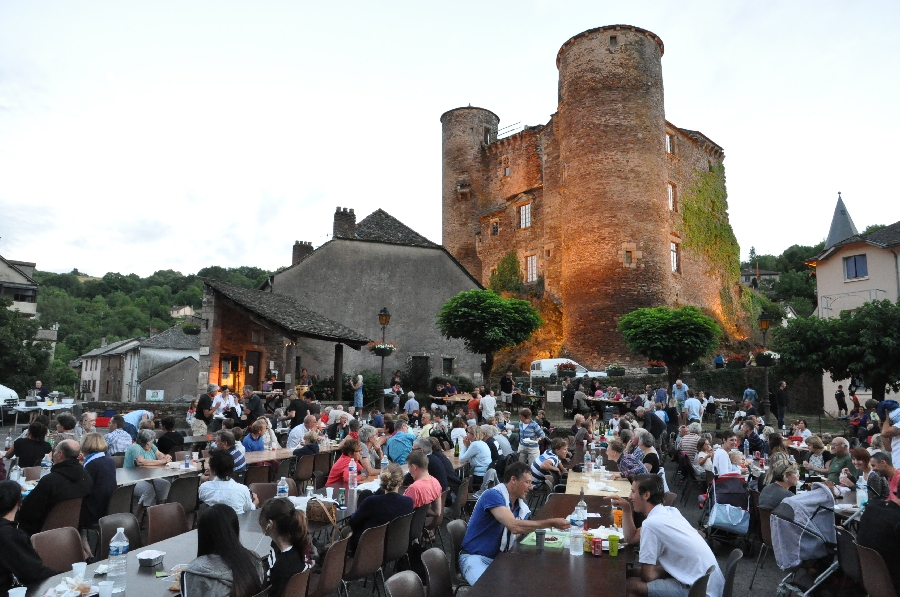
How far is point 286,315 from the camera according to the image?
2122cm

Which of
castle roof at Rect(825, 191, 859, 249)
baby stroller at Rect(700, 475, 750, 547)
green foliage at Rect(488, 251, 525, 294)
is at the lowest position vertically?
baby stroller at Rect(700, 475, 750, 547)

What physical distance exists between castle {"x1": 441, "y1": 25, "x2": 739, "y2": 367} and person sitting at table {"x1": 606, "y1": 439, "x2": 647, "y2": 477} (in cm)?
2310

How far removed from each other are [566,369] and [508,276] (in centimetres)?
1354

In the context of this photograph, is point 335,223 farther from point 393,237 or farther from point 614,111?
point 614,111

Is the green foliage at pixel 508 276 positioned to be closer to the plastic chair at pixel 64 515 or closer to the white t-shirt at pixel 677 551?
the plastic chair at pixel 64 515

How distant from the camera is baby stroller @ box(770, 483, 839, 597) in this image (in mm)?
5730

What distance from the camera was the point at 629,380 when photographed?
2658 cm

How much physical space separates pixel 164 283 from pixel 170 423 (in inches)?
3089

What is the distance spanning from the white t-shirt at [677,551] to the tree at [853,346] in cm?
1876

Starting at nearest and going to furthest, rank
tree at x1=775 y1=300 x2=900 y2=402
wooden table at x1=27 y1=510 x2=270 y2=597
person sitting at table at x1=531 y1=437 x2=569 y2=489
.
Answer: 1. wooden table at x1=27 y1=510 x2=270 y2=597
2. person sitting at table at x1=531 y1=437 x2=569 y2=489
3. tree at x1=775 y1=300 x2=900 y2=402

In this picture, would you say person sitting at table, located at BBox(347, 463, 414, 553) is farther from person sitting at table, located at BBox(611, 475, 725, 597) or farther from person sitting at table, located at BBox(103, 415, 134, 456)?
person sitting at table, located at BBox(103, 415, 134, 456)

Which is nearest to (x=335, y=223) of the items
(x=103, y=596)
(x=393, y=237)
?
(x=393, y=237)

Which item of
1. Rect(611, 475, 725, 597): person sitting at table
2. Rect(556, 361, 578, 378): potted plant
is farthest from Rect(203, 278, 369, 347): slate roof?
Rect(611, 475, 725, 597): person sitting at table

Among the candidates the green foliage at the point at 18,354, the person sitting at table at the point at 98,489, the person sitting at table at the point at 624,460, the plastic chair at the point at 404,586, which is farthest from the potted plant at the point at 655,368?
the green foliage at the point at 18,354
